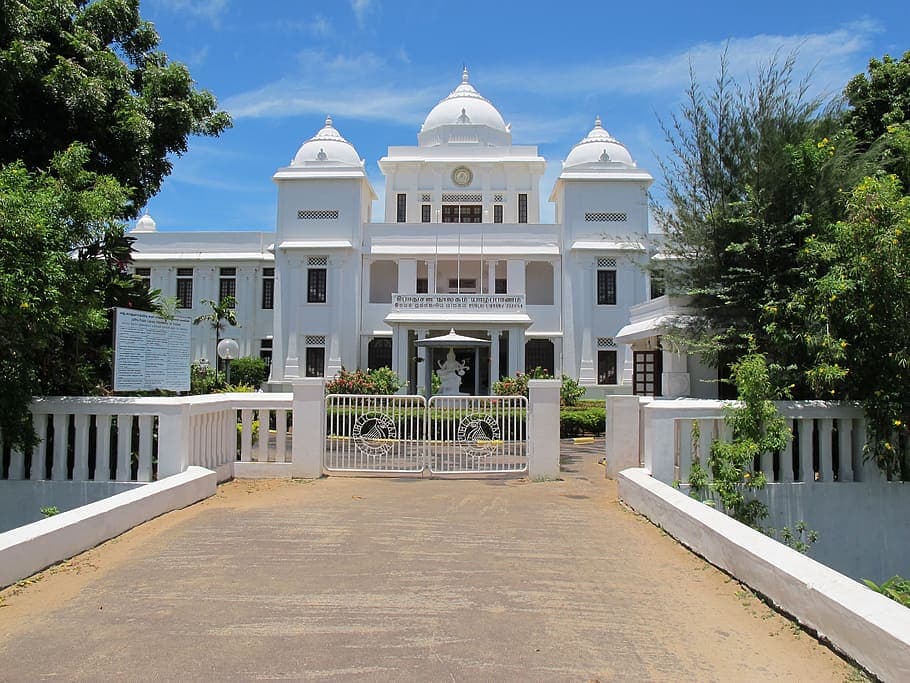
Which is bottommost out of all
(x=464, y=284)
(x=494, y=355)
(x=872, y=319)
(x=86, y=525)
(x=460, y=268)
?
(x=86, y=525)

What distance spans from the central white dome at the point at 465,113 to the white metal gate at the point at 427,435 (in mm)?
25304

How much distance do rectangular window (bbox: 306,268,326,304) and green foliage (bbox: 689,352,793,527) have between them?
74.8 ft

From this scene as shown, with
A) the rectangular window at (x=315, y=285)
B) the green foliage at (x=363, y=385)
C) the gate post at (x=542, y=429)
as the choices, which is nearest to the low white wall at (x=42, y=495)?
the gate post at (x=542, y=429)

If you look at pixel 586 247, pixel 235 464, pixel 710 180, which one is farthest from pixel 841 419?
pixel 586 247

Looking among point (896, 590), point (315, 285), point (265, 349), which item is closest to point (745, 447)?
point (896, 590)

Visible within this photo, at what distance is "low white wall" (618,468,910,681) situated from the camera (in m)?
3.30

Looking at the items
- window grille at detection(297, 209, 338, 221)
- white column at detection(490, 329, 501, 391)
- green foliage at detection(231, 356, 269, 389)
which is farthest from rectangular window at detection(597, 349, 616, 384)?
green foliage at detection(231, 356, 269, 389)

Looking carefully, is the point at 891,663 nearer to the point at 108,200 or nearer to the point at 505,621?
the point at 505,621

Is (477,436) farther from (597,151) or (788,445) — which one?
(597,151)

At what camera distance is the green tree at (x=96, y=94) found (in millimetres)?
9141

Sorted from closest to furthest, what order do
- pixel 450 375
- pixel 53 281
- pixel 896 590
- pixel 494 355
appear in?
pixel 896 590 < pixel 53 281 < pixel 450 375 < pixel 494 355

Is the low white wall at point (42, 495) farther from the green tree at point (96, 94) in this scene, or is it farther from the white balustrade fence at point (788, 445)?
the white balustrade fence at point (788, 445)

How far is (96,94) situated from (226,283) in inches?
946

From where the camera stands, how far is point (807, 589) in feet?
13.1
